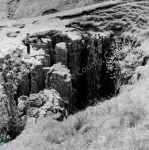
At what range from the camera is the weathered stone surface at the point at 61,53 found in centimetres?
2228

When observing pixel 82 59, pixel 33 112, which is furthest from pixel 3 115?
pixel 82 59

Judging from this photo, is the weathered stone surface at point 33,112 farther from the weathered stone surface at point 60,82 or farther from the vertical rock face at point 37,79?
the vertical rock face at point 37,79

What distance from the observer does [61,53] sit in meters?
22.3

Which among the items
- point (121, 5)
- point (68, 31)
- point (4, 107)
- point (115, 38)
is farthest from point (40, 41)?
point (121, 5)

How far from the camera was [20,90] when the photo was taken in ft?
62.3

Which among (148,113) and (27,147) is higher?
(148,113)

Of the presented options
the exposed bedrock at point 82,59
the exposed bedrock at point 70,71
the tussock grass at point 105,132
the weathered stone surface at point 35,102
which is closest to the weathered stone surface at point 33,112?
the weathered stone surface at point 35,102

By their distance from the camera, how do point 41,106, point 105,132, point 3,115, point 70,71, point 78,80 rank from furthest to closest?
point 78,80 → point 70,71 → point 41,106 → point 3,115 → point 105,132

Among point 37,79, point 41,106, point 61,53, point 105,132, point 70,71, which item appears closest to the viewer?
point 105,132

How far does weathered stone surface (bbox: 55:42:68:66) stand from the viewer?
22.3 metres

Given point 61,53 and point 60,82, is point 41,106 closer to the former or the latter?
point 60,82

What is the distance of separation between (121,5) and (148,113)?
2452 centimetres

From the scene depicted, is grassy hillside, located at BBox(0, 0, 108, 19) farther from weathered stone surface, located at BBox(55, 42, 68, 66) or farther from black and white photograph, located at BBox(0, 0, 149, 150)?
weathered stone surface, located at BBox(55, 42, 68, 66)

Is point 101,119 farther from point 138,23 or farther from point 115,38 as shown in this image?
point 138,23
